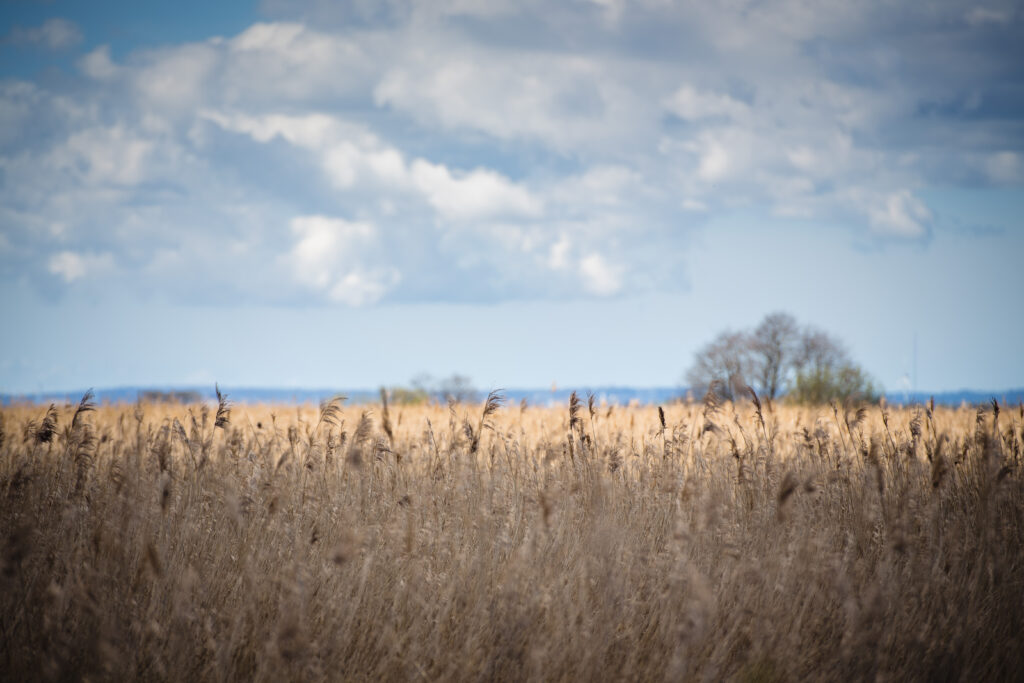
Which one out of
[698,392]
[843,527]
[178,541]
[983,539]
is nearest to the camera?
[178,541]

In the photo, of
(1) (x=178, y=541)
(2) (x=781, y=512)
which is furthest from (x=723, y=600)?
(1) (x=178, y=541)

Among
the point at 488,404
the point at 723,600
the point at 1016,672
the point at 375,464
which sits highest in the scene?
the point at 488,404

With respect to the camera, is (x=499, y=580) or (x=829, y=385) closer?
(x=499, y=580)

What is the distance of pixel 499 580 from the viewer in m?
6.23

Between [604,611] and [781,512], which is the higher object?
[781,512]

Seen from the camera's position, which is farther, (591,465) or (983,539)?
(591,465)

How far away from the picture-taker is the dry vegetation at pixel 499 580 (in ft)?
16.8

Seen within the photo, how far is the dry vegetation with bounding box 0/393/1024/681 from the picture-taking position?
511 cm

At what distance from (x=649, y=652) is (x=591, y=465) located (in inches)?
124

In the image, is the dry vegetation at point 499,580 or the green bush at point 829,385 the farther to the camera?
the green bush at point 829,385

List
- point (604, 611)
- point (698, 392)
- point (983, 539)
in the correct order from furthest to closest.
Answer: point (698, 392), point (983, 539), point (604, 611)

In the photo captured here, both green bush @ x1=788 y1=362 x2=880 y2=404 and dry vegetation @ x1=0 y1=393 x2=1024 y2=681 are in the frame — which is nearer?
dry vegetation @ x1=0 y1=393 x2=1024 y2=681

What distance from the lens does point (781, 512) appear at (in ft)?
17.0

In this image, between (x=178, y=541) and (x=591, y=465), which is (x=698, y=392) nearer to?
(x=591, y=465)
